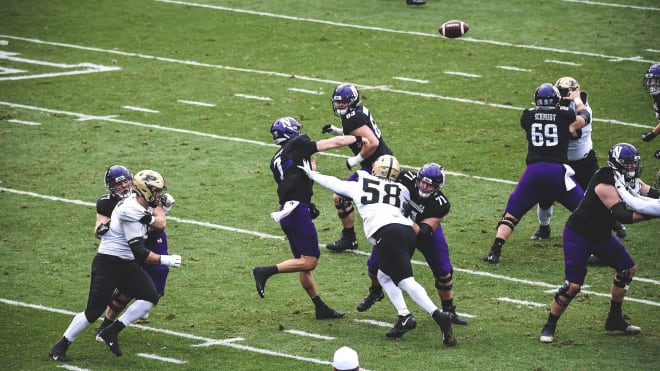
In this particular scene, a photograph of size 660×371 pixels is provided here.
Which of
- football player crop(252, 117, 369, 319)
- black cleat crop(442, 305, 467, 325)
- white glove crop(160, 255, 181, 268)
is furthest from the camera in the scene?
football player crop(252, 117, 369, 319)

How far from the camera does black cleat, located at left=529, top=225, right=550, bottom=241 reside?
43.3ft

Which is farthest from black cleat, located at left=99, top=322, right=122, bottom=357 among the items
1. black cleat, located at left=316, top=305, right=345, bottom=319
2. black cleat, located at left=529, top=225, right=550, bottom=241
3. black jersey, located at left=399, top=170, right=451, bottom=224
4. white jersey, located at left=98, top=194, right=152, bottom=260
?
black cleat, located at left=529, top=225, right=550, bottom=241

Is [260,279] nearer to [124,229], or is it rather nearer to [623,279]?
[124,229]

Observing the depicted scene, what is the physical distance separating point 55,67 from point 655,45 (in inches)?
454

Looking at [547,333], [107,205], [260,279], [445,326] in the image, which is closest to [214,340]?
[260,279]

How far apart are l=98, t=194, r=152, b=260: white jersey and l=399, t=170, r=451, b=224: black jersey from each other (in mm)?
2424

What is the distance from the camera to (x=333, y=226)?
544 inches

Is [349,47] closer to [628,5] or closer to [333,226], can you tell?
[628,5]

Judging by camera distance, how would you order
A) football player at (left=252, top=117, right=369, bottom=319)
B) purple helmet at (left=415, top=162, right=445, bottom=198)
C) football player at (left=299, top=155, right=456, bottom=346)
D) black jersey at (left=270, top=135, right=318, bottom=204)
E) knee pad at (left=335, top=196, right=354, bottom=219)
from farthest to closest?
knee pad at (left=335, top=196, right=354, bottom=219), black jersey at (left=270, top=135, right=318, bottom=204), football player at (left=252, top=117, right=369, bottom=319), purple helmet at (left=415, top=162, right=445, bottom=198), football player at (left=299, top=155, right=456, bottom=346)

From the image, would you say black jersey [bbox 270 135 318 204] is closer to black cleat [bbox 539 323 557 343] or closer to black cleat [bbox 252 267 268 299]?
black cleat [bbox 252 267 268 299]

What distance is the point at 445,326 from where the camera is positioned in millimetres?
9656

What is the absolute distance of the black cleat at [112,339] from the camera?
9648 millimetres

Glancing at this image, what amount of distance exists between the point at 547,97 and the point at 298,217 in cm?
335

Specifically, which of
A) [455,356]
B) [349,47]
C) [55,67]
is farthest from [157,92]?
[455,356]
